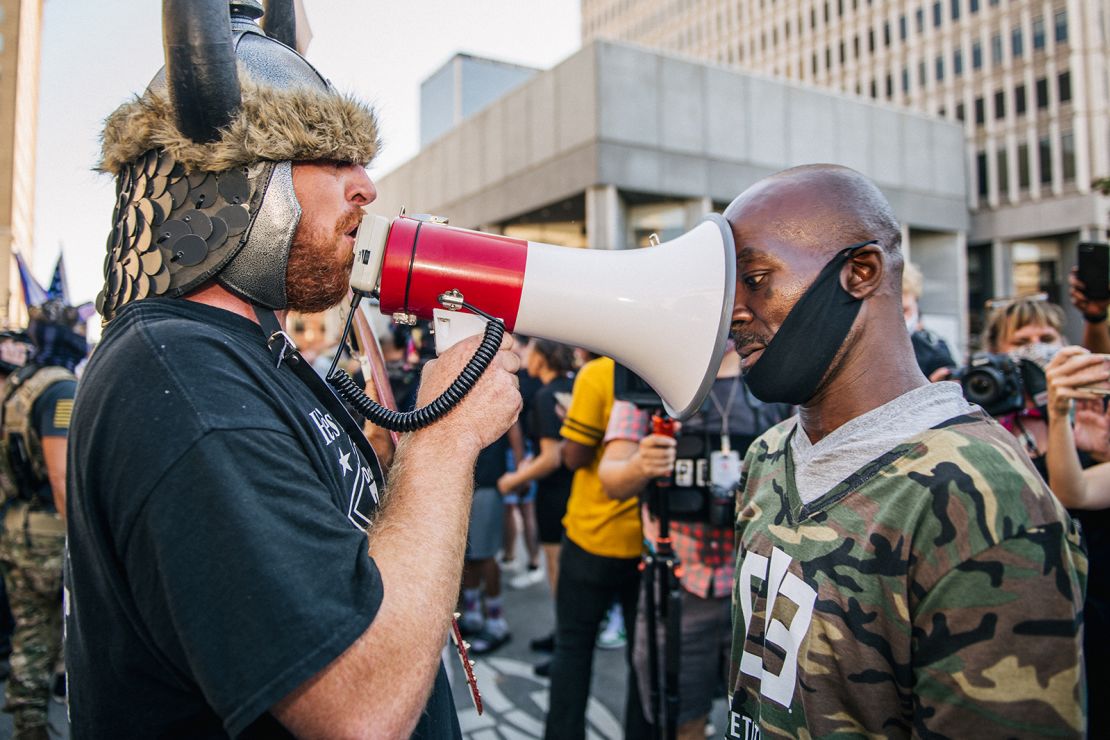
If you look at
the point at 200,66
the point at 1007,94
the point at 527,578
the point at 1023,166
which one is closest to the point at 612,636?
the point at 527,578

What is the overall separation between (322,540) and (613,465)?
2.04 m

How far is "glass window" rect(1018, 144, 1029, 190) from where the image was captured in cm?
3719

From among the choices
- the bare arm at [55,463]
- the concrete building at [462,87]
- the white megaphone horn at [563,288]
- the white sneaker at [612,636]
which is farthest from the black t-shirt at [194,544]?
the concrete building at [462,87]

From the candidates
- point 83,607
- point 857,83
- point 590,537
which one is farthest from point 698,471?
point 857,83

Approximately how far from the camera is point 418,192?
26.1 meters

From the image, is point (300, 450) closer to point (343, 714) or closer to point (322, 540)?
point (322, 540)

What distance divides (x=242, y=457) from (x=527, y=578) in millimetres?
5602

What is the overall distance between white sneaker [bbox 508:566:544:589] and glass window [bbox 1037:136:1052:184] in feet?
140

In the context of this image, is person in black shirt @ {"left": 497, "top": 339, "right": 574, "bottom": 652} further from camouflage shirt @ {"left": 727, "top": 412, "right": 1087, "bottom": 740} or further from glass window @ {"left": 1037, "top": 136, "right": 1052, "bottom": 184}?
glass window @ {"left": 1037, "top": 136, "right": 1052, "bottom": 184}

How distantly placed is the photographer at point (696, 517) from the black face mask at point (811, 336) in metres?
1.28

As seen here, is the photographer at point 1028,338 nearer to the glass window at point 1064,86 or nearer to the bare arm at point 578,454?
the bare arm at point 578,454

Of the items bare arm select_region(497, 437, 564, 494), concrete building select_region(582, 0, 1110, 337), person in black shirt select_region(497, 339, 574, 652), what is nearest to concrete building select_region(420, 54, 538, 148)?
concrete building select_region(582, 0, 1110, 337)

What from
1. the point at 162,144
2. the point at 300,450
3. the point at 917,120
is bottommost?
the point at 300,450

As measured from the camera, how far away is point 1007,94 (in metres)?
40.9
